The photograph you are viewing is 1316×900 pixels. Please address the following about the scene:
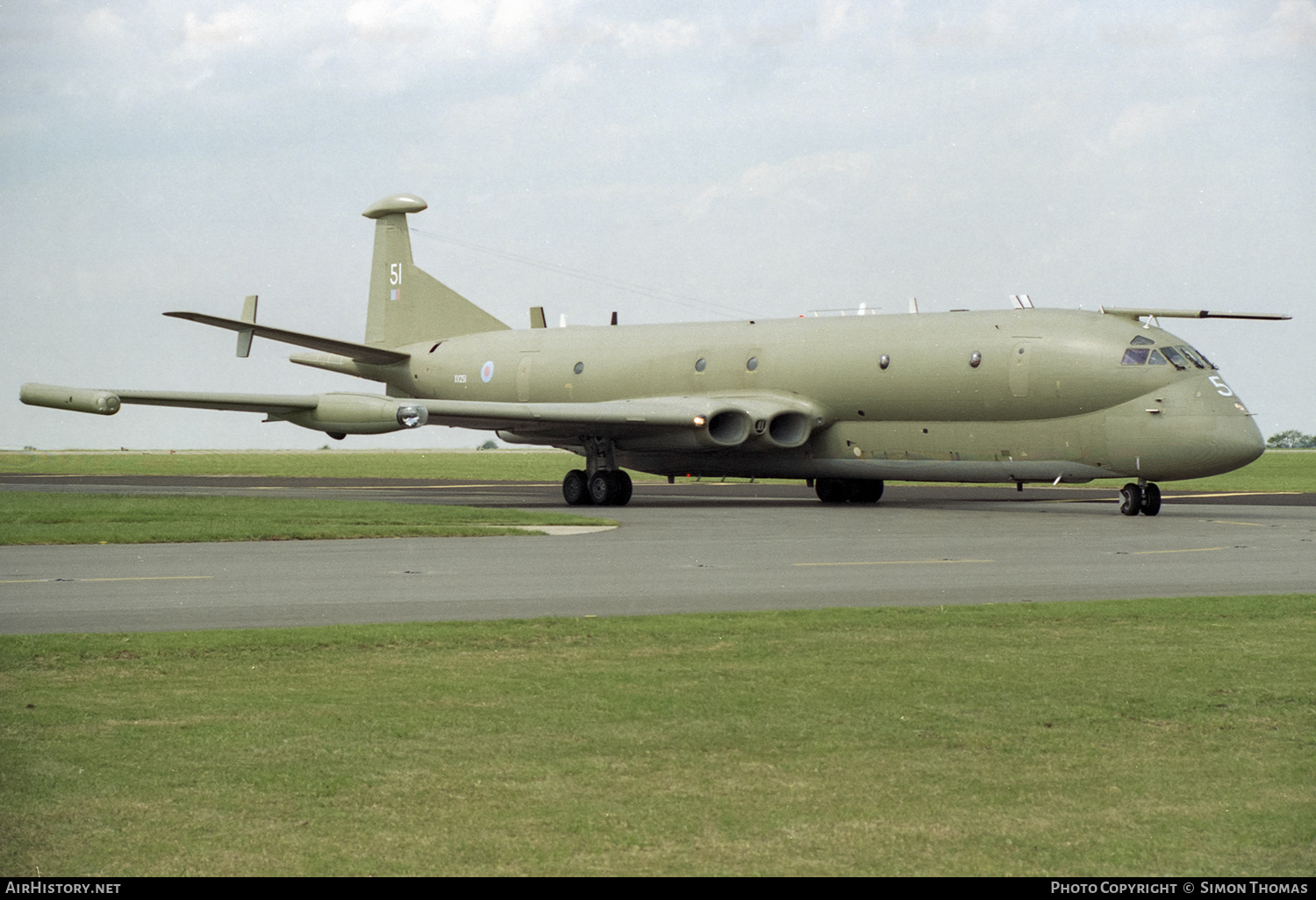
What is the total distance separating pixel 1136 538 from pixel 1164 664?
12137 mm

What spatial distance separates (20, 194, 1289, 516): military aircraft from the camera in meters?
25.5

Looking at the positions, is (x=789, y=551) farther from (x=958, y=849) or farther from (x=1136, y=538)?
(x=958, y=849)

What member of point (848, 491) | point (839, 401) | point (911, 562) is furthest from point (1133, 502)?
point (911, 562)

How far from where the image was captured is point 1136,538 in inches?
794

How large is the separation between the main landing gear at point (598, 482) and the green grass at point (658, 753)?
70.1 feet

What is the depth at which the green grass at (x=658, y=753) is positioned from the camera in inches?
188

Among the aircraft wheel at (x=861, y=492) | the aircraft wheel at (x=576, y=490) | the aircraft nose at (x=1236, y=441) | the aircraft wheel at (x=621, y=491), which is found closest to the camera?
the aircraft nose at (x=1236, y=441)

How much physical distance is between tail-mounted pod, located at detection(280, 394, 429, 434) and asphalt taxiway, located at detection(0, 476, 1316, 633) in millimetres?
5250

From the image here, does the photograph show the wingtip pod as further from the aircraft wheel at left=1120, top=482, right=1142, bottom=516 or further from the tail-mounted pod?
the aircraft wheel at left=1120, top=482, right=1142, bottom=516

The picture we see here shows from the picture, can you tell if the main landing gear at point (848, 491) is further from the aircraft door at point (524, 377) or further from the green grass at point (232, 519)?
the aircraft door at point (524, 377)

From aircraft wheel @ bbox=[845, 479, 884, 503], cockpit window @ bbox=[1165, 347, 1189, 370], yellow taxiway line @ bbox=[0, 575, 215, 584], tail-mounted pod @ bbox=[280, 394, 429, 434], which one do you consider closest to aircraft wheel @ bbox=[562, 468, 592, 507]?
tail-mounted pod @ bbox=[280, 394, 429, 434]

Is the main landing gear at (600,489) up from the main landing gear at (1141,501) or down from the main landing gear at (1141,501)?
down

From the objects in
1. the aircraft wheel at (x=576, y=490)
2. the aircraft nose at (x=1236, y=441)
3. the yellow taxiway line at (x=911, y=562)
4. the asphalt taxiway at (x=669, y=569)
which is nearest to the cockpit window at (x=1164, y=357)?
the aircraft nose at (x=1236, y=441)

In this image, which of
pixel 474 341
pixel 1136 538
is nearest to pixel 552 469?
pixel 474 341
